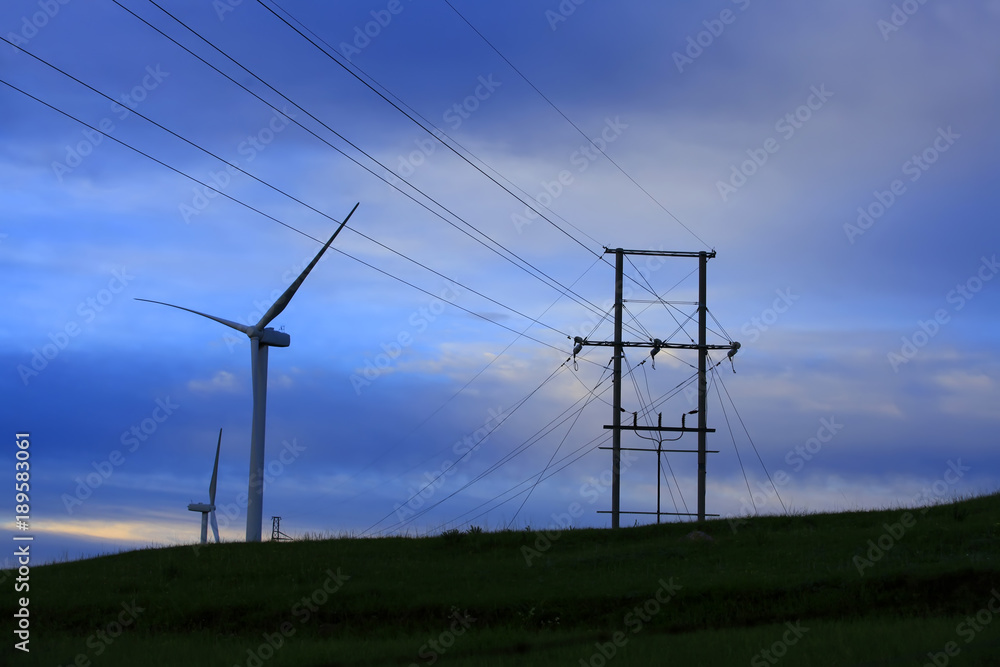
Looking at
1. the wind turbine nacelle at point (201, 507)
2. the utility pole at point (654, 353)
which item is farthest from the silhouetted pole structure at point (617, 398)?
the wind turbine nacelle at point (201, 507)

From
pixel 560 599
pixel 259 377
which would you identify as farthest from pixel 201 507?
pixel 560 599

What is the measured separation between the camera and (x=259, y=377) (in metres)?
42.2

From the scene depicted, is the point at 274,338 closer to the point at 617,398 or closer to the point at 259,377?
the point at 259,377

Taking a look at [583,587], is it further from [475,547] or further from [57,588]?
[57,588]

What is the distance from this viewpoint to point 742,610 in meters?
25.5

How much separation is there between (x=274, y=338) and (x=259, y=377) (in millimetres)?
1962

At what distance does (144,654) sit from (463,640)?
21.3 ft

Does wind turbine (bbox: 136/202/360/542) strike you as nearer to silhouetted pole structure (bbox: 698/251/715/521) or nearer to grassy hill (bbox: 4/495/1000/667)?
grassy hill (bbox: 4/495/1000/667)

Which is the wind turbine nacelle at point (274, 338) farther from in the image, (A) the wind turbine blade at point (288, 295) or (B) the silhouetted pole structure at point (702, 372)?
(B) the silhouetted pole structure at point (702, 372)

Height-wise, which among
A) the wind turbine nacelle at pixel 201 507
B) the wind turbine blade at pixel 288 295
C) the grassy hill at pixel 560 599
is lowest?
the grassy hill at pixel 560 599

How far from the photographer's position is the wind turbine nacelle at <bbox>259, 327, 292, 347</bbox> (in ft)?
141


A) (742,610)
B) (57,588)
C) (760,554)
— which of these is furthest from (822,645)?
(57,588)

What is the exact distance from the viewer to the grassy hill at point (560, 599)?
68.3 ft

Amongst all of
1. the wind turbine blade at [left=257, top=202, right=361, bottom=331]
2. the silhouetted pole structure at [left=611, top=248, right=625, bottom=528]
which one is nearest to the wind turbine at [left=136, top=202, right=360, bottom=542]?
the wind turbine blade at [left=257, top=202, right=361, bottom=331]
